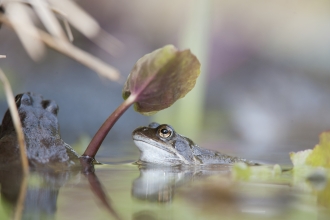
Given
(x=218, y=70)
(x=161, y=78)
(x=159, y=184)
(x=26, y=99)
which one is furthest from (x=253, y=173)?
(x=218, y=70)

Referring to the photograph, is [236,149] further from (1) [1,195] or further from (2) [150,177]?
(1) [1,195]

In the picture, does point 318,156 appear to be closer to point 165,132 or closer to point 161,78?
point 161,78

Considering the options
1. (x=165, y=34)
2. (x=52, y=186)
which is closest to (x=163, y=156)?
(x=52, y=186)

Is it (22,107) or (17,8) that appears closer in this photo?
Answer: (17,8)

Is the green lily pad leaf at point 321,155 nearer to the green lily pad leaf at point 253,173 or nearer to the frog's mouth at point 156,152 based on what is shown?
the green lily pad leaf at point 253,173

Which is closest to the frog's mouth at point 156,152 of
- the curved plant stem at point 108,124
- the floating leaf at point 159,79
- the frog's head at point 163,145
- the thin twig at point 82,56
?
the frog's head at point 163,145

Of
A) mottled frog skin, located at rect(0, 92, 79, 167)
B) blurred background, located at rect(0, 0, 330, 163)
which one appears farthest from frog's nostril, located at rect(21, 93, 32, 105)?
blurred background, located at rect(0, 0, 330, 163)

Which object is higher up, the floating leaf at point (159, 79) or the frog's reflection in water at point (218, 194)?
the floating leaf at point (159, 79)

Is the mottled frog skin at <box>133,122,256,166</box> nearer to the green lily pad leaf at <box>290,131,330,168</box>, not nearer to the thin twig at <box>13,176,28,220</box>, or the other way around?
the green lily pad leaf at <box>290,131,330,168</box>
